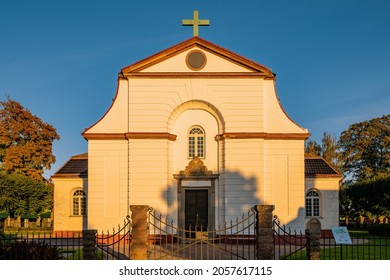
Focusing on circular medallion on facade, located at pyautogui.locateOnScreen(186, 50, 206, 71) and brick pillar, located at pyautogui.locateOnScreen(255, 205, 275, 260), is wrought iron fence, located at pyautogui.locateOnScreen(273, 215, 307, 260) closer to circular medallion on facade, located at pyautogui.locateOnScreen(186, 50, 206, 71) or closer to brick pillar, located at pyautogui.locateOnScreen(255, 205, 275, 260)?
brick pillar, located at pyautogui.locateOnScreen(255, 205, 275, 260)

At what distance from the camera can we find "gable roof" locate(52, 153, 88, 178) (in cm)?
2934

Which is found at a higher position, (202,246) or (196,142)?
(196,142)

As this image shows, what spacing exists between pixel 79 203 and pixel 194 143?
9.85 m

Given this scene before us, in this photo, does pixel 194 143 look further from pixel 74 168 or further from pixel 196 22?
pixel 74 168

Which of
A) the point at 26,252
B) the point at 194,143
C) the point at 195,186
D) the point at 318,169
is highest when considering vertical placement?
the point at 194,143

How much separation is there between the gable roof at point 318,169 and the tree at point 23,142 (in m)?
27.2

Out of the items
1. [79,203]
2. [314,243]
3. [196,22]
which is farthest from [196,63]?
[314,243]

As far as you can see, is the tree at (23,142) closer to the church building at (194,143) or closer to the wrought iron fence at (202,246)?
the church building at (194,143)

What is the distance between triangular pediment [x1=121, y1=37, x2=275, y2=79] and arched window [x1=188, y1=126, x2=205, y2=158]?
3025 mm

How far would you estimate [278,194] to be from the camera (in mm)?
23812

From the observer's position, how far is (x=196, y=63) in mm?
24000

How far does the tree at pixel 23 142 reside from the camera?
45.0 meters

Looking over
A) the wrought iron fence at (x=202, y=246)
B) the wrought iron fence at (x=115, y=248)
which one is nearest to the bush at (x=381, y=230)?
the wrought iron fence at (x=202, y=246)

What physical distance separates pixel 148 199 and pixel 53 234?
9.73m
